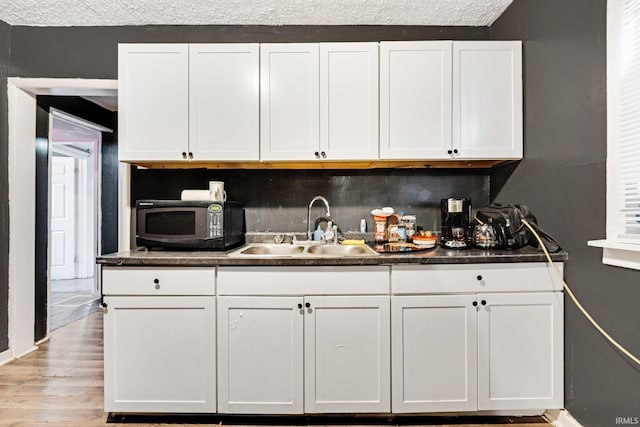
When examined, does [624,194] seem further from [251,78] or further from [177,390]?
[177,390]

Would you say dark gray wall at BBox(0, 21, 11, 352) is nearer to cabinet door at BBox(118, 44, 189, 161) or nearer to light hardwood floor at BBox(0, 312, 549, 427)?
light hardwood floor at BBox(0, 312, 549, 427)

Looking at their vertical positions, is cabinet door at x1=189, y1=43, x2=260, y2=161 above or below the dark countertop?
above

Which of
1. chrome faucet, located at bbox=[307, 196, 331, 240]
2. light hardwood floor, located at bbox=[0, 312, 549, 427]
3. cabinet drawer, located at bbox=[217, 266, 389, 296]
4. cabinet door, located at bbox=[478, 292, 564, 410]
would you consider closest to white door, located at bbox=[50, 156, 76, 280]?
light hardwood floor, located at bbox=[0, 312, 549, 427]

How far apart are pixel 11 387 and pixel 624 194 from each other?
3497 millimetres

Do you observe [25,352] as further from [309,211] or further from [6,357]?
[309,211]

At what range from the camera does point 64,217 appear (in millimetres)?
5547

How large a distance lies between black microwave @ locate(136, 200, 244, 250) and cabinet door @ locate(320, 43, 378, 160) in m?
0.75

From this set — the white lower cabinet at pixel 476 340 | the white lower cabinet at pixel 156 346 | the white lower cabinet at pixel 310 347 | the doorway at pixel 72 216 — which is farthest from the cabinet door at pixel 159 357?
the doorway at pixel 72 216

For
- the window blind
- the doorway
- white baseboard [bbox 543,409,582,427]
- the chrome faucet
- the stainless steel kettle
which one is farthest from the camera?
the doorway

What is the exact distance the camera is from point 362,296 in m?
1.79

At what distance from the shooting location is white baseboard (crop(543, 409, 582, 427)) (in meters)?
1.72

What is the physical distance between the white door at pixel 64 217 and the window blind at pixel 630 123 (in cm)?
660

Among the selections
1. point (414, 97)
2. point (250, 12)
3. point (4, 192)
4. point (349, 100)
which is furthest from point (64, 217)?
point (414, 97)

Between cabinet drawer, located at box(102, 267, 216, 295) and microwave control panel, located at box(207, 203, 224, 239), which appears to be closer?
cabinet drawer, located at box(102, 267, 216, 295)
